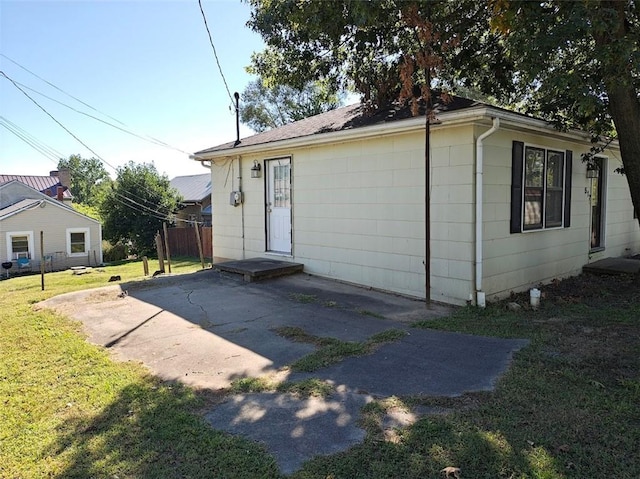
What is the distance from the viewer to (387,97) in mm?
8531

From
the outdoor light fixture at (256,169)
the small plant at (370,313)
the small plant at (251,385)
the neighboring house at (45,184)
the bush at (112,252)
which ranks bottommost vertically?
the bush at (112,252)

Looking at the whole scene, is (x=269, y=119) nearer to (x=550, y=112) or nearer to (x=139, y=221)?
(x=139, y=221)

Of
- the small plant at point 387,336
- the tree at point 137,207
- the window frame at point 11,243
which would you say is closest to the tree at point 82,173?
the tree at point 137,207

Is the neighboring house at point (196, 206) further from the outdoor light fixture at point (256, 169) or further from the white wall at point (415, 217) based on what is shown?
the white wall at point (415, 217)

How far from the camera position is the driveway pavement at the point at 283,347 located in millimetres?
3070

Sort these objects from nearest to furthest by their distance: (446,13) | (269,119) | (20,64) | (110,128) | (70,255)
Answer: (446,13), (20,64), (110,128), (70,255), (269,119)

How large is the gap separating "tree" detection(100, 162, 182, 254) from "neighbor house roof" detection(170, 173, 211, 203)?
3.24 m

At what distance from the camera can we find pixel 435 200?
6.50 m

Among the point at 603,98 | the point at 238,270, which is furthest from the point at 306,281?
the point at 603,98

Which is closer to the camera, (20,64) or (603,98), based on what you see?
(603,98)

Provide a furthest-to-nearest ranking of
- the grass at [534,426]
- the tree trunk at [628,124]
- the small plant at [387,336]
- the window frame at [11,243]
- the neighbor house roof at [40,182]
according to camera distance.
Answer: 1. the neighbor house roof at [40,182]
2. the window frame at [11,243]
3. the tree trunk at [628,124]
4. the small plant at [387,336]
5. the grass at [534,426]

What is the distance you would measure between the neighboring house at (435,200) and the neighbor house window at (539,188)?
0.09 feet

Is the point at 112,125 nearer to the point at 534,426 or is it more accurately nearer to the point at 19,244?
the point at 19,244

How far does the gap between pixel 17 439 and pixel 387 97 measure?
7.72 metres
